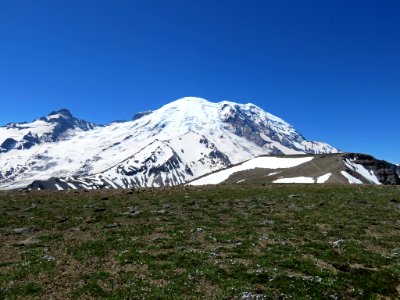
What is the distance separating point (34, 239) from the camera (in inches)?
1249

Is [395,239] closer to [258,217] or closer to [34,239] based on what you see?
[258,217]

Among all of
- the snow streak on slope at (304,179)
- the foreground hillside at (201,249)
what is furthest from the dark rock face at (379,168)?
the foreground hillside at (201,249)

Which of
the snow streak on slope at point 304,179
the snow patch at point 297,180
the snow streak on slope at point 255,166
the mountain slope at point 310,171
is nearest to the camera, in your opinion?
the snow streak on slope at point 304,179

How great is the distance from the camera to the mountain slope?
109m

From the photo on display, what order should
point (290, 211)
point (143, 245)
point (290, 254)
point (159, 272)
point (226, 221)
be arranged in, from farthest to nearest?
1. point (290, 211)
2. point (226, 221)
3. point (143, 245)
4. point (290, 254)
5. point (159, 272)

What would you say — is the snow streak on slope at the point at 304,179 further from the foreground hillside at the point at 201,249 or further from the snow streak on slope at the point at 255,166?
the foreground hillside at the point at 201,249

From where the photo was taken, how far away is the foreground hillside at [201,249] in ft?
72.4

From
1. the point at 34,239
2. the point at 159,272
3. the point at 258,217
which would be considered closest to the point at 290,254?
the point at 159,272

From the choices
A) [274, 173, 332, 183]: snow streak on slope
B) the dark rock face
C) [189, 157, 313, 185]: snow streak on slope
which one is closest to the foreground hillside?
[274, 173, 332, 183]: snow streak on slope

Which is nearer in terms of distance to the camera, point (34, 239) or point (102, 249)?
point (102, 249)

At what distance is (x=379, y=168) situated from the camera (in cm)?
13438

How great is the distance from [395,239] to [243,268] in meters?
16.4

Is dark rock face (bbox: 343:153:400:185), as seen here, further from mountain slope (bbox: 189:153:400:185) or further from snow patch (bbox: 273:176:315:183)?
snow patch (bbox: 273:176:315:183)

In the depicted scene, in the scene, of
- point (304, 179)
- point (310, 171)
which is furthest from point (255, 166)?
point (304, 179)
